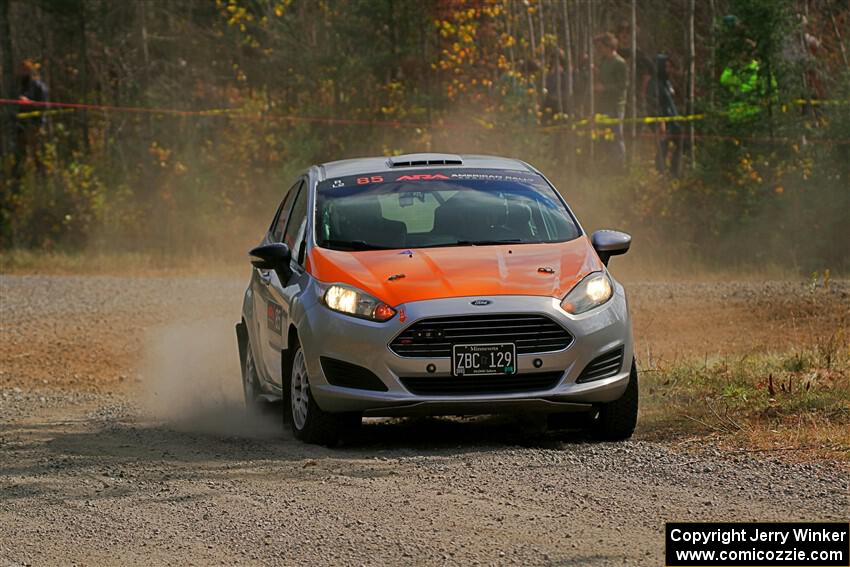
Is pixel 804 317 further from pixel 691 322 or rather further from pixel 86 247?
pixel 86 247

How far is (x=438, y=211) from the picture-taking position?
33.7 feet

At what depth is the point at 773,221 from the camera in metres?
23.1

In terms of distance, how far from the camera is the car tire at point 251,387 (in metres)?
11.4

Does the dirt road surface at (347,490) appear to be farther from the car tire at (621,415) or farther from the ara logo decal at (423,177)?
the ara logo decal at (423,177)

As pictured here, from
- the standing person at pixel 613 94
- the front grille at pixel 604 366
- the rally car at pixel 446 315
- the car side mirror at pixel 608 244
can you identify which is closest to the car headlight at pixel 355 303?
the rally car at pixel 446 315

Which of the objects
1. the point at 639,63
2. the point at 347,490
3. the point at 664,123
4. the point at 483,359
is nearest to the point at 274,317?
the point at 483,359

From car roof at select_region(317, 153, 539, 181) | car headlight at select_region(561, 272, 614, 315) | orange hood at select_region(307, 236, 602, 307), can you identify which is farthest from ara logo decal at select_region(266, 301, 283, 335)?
car headlight at select_region(561, 272, 614, 315)

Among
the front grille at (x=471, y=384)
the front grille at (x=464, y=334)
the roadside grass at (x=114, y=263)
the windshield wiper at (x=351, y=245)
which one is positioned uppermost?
the windshield wiper at (x=351, y=245)

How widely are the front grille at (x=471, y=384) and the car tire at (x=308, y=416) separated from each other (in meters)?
0.48

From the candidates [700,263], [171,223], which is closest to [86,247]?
[171,223]

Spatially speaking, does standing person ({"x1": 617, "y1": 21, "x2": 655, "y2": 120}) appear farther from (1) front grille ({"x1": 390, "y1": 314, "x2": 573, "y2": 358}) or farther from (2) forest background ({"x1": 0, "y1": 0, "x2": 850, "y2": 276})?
(1) front grille ({"x1": 390, "y1": 314, "x2": 573, "y2": 358})

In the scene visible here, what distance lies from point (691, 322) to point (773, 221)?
6223 millimetres

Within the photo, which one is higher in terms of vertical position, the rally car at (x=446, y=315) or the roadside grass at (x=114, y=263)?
the rally car at (x=446, y=315)

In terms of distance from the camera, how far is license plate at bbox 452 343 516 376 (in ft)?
29.3
